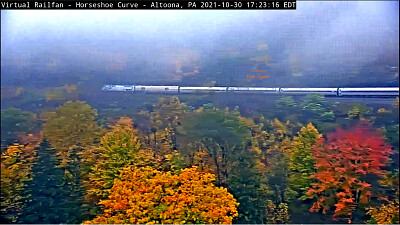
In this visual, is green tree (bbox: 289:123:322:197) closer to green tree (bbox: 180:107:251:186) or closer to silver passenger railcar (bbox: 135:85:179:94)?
green tree (bbox: 180:107:251:186)

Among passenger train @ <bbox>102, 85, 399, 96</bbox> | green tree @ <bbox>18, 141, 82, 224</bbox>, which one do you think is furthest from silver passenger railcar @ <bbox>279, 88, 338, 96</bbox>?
green tree @ <bbox>18, 141, 82, 224</bbox>

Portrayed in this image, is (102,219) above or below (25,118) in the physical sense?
below

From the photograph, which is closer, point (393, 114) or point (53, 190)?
point (393, 114)

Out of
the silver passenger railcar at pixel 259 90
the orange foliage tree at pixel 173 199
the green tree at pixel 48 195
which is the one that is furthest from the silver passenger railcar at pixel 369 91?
the green tree at pixel 48 195

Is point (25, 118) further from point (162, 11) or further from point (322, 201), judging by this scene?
point (322, 201)

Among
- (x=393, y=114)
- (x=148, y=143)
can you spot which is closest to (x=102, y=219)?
(x=148, y=143)

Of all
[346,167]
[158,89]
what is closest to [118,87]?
[158,89]
